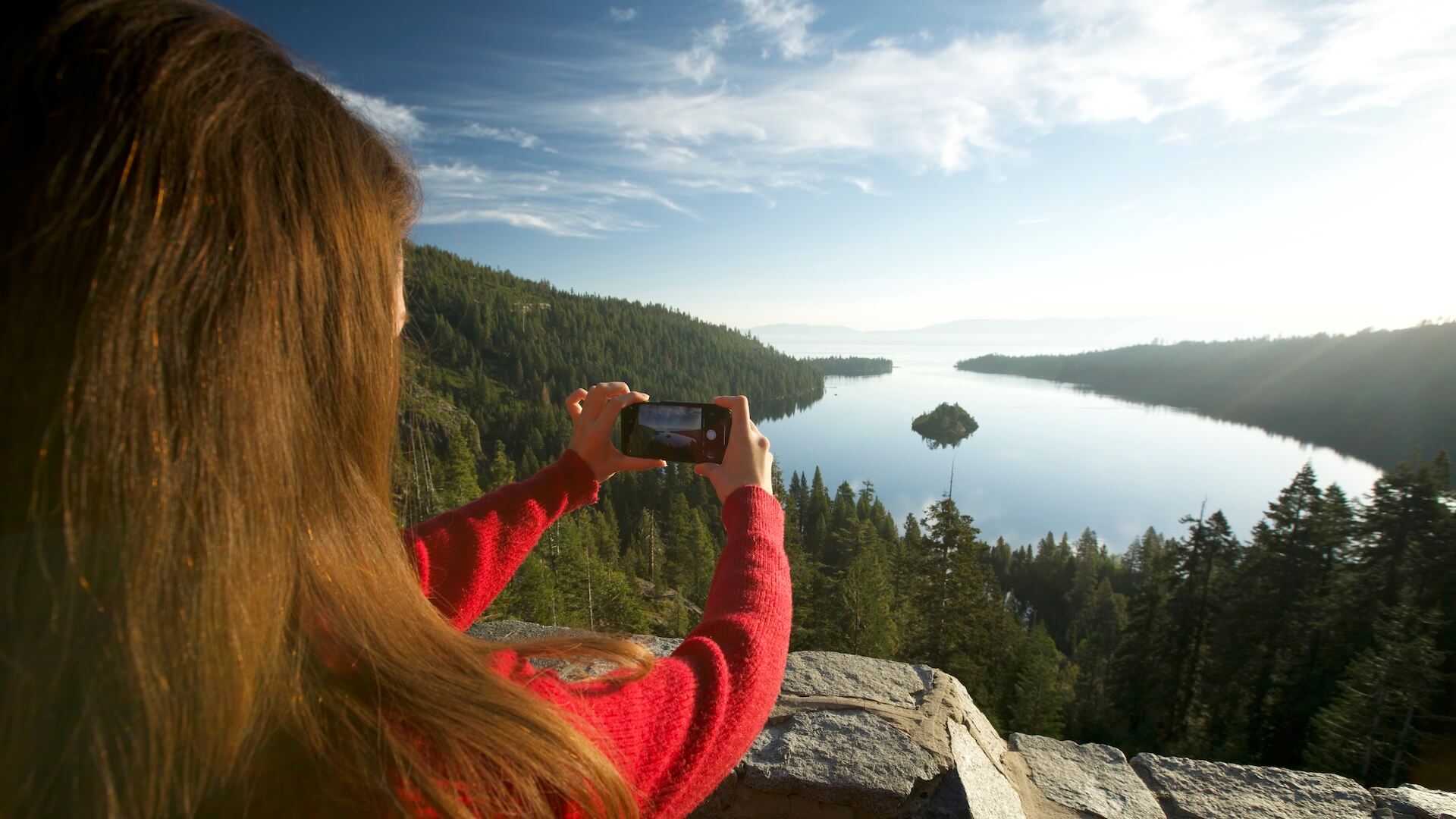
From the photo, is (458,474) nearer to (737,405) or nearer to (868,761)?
(868,761)

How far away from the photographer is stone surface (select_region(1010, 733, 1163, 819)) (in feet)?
5.73

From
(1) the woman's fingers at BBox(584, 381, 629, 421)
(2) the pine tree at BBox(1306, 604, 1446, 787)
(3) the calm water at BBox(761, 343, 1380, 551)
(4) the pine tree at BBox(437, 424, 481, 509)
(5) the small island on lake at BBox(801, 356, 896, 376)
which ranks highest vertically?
(1) the woman's fingers at BBox(584, 381, 629, 421)

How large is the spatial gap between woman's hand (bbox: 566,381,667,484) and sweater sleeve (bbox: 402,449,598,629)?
7cm

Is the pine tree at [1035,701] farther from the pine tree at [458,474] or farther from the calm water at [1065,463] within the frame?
the calm water at [1065,463]

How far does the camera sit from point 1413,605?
51.1 feet

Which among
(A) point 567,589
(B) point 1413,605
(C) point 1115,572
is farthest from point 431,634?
(C) point 1115,572

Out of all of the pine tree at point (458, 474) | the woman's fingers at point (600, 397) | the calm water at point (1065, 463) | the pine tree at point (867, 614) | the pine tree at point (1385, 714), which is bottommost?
the calm water at point (1065, 463)

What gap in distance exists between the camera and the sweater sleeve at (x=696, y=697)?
0.75m

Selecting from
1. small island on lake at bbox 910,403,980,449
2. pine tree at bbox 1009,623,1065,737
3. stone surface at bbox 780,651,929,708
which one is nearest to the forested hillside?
small island on lake at bbox 910,403,980,449

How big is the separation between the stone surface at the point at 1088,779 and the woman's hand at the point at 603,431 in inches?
59.9

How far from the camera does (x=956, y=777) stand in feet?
5.36

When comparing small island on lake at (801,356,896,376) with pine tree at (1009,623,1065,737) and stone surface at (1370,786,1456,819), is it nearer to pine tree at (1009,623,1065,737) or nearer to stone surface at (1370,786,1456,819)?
pine tree at (1009,623,1065,737)

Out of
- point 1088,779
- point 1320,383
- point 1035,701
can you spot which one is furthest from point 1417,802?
point 1320,383

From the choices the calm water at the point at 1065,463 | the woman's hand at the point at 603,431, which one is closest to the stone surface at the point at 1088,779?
the woman's hand at the point at 603,431
